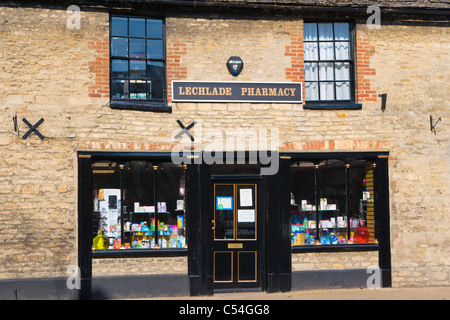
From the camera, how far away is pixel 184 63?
1055 cm

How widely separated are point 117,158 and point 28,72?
224 cm

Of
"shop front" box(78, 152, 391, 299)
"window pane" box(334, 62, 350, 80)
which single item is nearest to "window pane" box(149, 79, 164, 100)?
"shop front" box(78, 152, 391, 299)

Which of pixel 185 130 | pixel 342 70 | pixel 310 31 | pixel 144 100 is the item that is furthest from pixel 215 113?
pixel 342 70

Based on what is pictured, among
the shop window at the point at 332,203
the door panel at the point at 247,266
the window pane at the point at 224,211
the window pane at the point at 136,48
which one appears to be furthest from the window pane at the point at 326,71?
the door panel at the point at 247,266

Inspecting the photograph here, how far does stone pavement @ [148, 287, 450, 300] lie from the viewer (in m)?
9.83

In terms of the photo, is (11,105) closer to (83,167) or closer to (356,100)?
(83,167)

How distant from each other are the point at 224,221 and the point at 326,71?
370cm

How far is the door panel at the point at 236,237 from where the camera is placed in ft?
34.9

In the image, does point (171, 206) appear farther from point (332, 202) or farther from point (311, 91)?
point (311, 91)

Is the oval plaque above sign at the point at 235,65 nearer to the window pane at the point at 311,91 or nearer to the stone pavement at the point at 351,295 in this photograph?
the window pane at the point at 311,91

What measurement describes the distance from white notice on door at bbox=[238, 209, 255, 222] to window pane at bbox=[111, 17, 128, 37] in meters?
4.14

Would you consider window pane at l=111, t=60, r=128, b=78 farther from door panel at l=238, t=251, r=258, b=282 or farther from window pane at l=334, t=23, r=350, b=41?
window pane at l=334, t=23, r=350, b=41

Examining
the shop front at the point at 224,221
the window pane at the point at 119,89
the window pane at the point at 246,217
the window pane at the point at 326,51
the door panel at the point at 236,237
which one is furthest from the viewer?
the window pane at the point at 326,51

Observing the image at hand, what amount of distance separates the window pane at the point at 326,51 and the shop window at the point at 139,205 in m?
3.69
